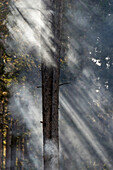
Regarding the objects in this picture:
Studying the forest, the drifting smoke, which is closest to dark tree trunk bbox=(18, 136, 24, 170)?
the forest

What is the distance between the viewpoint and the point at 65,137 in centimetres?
374

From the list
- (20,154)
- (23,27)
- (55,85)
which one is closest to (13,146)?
(20,154)

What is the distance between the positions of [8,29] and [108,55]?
90.5 inches

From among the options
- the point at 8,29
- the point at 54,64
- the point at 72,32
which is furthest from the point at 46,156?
the point at 72,32

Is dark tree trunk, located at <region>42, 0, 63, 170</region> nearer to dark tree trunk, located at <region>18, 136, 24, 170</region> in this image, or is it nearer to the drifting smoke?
the drifting smoke

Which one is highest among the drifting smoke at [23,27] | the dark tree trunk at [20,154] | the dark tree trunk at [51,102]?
the drifting smoke at [23,27]

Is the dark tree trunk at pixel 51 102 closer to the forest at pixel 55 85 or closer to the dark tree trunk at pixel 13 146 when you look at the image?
the forest at pixel 55 85

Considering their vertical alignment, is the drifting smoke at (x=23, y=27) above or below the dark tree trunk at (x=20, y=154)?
above

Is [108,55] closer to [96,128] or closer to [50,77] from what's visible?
[96,128]

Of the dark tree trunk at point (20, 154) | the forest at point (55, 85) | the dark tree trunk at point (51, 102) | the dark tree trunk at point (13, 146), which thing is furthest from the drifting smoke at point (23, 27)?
the dark tree trunk at point (20, 154)

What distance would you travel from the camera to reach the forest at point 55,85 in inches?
83.7

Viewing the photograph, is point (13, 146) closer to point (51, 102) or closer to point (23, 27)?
point (51, 102)

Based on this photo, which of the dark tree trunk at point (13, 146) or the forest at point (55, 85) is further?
the dark tree trunk at point (13, 146)

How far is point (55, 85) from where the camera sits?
2.12 m
